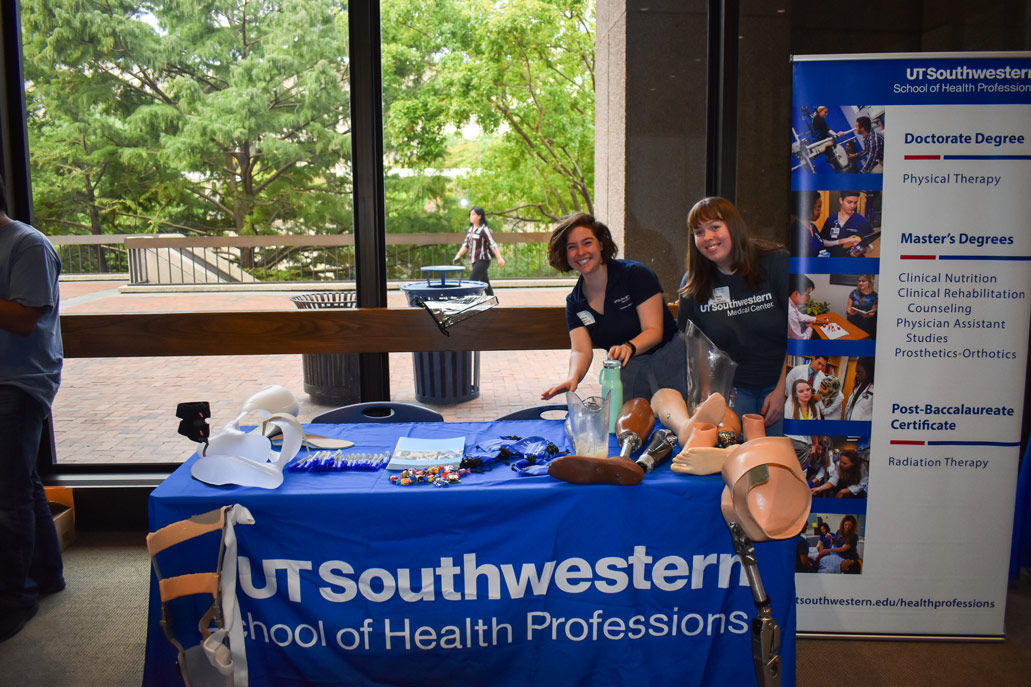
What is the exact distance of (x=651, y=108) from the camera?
11.8 feet

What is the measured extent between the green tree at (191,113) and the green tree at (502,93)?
28 cm

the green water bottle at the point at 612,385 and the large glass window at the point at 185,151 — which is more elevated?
the large glass window at the point at 185,151

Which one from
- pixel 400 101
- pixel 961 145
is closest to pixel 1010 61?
pixel 961 145

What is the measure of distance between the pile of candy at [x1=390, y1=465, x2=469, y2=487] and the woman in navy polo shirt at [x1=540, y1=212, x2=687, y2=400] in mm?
720

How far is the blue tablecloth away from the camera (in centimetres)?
195

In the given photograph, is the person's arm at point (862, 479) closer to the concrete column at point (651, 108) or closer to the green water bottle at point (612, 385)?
the green water bottle at point (612, 385)

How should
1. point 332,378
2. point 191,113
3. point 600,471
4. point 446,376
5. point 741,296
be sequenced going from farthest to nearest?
point 446,376 < point 332,378 < point 191,113 < point 741,296 < point 600,471

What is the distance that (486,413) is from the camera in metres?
3.82

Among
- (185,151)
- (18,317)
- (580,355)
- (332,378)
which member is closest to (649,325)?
(580,355)

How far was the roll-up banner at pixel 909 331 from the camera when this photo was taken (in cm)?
247

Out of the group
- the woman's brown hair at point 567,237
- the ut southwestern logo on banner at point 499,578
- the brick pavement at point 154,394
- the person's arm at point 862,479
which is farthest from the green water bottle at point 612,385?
the brick pavement at point 154,394

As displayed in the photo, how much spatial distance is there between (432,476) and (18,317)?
156cm

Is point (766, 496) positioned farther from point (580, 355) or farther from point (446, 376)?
point (446, 376)

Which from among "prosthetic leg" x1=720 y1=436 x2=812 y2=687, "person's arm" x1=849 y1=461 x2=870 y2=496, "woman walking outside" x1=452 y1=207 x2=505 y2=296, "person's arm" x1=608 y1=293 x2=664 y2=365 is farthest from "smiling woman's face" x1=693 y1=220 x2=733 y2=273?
"woman walking outside" x1=452 y1=207 x2=505 y2=296
